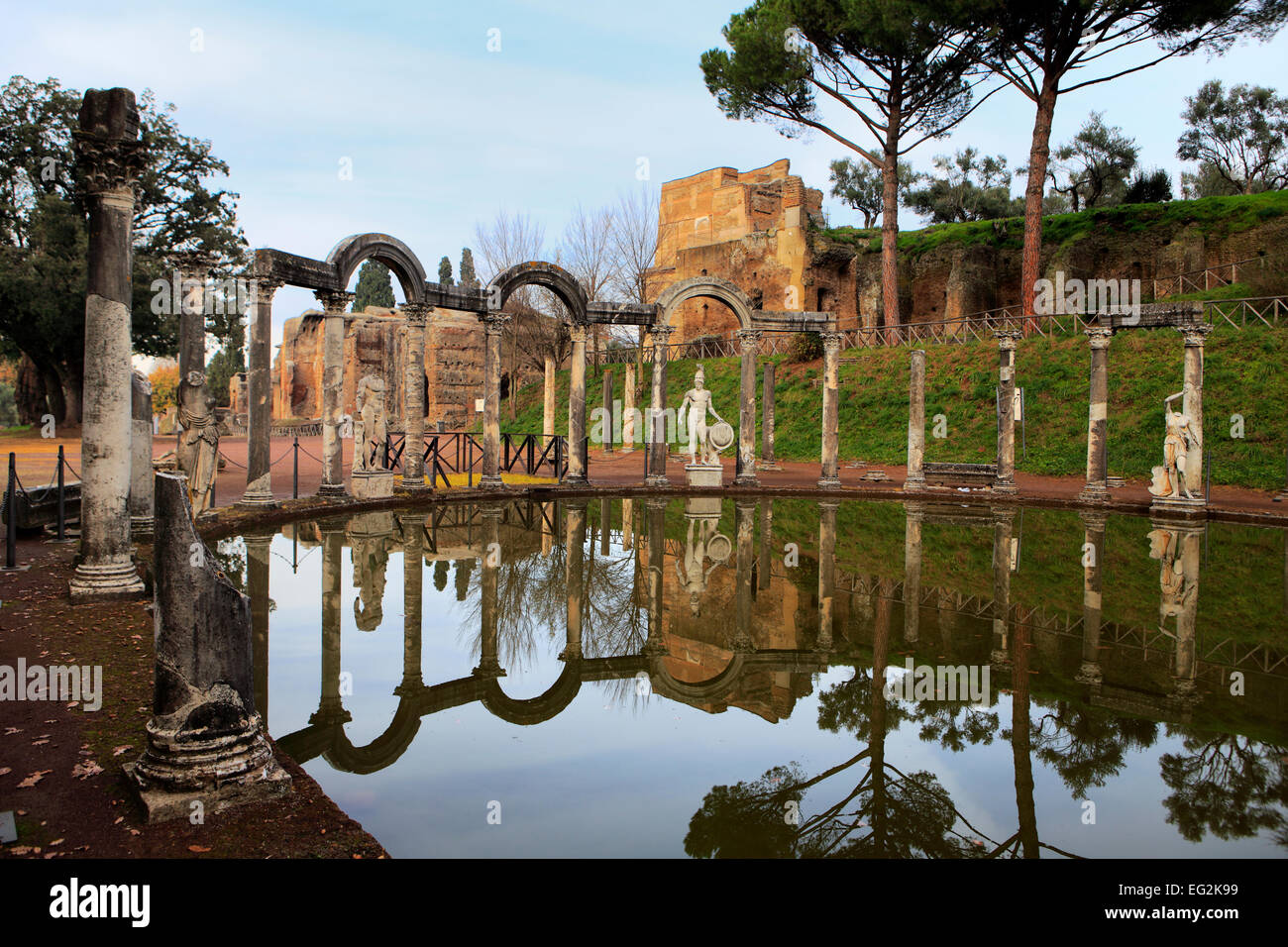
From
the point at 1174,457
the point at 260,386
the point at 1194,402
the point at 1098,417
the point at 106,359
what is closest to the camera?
the point at 106,359

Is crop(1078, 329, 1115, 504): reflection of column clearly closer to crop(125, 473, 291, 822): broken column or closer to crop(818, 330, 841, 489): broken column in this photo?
crop(818, 330, 841, 489): broken column

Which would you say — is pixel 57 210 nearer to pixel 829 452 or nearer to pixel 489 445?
pixel 489 445

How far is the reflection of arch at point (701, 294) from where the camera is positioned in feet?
58.9

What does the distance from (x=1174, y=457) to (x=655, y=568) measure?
35.4 ft

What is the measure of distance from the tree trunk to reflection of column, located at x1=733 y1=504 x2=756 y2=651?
14.2 meters

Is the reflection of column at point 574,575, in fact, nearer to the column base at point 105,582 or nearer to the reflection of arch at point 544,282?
the column base at point 105,582

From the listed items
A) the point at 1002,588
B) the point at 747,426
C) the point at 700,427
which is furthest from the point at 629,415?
the point at 1002,588

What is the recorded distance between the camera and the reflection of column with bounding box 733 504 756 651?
7.03 m

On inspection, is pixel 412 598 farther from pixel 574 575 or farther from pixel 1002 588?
pixel 1002 588

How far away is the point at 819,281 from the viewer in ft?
122

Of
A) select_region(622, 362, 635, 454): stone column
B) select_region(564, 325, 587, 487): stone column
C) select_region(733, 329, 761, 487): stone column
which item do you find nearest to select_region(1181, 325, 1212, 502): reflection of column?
select_region(733, 329, 761, 487): stone column

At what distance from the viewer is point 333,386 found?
13.8 m

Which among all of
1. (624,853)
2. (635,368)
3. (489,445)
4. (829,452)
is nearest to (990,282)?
(635,368)

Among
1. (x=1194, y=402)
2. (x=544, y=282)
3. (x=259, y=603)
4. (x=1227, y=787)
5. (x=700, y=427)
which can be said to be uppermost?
(x=544, y=282)
